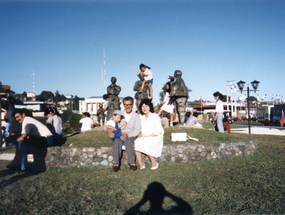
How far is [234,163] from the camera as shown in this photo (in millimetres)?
5902

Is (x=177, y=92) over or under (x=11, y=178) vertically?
over

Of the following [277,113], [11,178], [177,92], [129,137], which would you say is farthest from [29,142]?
[277,113]

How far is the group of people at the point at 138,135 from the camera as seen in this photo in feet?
17.8

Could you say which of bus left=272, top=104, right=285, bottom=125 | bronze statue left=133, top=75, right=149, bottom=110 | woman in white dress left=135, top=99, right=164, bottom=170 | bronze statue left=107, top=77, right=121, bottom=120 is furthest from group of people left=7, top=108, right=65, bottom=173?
bus left=272, top=104, right=285, bottom=125

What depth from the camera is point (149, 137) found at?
5.48 m

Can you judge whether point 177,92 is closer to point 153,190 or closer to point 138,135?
point 138,135

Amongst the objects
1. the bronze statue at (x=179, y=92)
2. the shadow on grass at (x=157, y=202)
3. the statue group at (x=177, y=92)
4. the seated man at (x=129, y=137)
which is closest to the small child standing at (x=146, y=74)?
the statue group at (x=177, y=92)

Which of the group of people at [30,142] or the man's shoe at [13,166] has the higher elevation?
the group of people at [30,142]

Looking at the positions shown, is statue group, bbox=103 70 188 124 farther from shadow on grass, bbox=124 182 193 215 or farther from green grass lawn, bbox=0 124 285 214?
shadow on grass, bbox=124 182 193 215

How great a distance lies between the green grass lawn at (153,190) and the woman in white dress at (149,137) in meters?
0.36

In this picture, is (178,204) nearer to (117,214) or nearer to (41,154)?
(117,214)

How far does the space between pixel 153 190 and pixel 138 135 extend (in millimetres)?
1814

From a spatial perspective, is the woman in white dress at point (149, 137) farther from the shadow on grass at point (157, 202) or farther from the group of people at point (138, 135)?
the shadow on grass at point (157, 202)

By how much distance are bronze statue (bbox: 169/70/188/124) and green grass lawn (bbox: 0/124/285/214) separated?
13.9 feet
